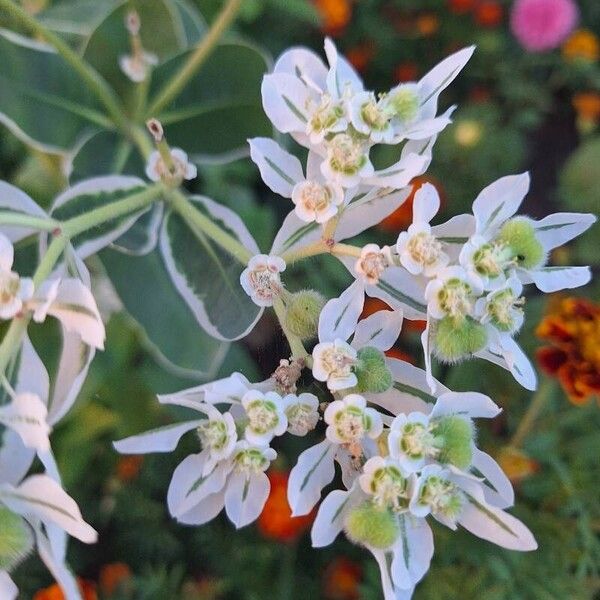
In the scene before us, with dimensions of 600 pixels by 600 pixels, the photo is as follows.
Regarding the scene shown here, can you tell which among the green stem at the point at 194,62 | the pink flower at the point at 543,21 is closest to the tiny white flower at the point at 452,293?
the green stem at the point at 194,62

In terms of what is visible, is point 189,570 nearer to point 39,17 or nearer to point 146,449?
point 146,449

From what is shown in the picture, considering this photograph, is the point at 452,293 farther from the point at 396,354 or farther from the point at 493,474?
the point at 396,354

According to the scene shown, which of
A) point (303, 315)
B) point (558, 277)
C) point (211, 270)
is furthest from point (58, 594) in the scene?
point (558, 277)

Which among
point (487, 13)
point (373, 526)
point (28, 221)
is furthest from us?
point (487, 13)

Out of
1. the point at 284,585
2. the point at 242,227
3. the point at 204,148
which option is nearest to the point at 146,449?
the point at 242,227

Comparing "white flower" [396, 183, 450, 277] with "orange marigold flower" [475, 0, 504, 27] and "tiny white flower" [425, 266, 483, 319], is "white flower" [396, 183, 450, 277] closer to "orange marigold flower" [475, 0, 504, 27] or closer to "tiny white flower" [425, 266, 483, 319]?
"tiny white flower" [425, 266, 483, 319]

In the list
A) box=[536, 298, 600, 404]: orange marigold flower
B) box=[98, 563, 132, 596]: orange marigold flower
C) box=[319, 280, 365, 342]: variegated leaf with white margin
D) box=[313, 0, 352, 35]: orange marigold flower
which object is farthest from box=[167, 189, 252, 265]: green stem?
box=[313, 0, 352, 35]: orange marigold flower
